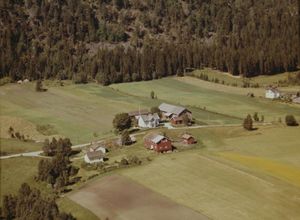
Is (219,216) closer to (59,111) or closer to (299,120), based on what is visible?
(299,120)

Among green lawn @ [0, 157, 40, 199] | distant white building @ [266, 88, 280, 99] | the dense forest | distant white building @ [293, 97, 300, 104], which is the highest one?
the dense forest

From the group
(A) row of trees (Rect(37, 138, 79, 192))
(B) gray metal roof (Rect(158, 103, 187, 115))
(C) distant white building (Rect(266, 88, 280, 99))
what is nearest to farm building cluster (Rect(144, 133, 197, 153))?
(A) row of trees (Rect(37, 138, 79, 192))

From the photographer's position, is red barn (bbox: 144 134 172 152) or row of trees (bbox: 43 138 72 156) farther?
red barn (bbox: 144 134 172 152)

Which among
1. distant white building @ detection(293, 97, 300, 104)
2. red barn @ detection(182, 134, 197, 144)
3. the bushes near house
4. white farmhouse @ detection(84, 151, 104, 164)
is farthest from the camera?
distant white building @ detection(293, 97, 300, 104)

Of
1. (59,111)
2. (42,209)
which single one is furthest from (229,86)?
(42,209)

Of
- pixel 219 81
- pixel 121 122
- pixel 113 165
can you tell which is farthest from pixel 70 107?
pixel 219 81

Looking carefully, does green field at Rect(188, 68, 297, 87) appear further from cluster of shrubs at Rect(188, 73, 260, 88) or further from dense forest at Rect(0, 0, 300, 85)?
dense forest at Rect(0, 0, 300, 85)

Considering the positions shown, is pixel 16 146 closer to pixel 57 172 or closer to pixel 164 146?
pixel 57 172

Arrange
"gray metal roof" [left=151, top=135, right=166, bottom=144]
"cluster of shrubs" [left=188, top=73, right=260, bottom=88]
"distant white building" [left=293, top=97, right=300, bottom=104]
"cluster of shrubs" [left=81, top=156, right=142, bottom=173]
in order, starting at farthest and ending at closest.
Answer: "cluster of shrubs" [left=188, top=73, right=260, bottom=88] → "distant white building" [left=293, top=97, right=300, bottom=104] → "gray metal roof" [left=151, top=135, right=166, bottom=144] → "cluster of shrubs" [left=81, top=156, right=142, bottom=173]
